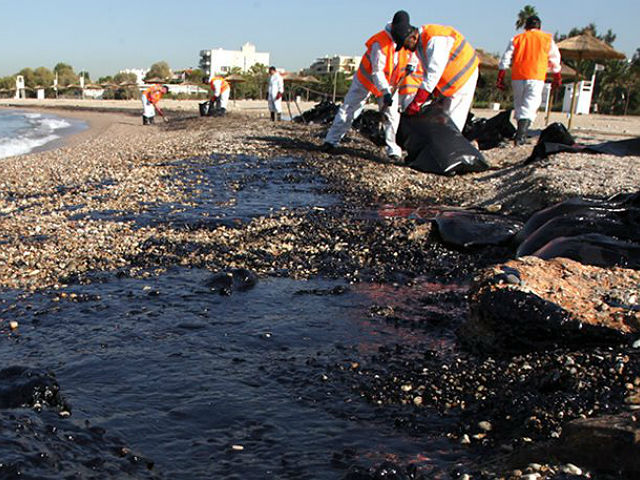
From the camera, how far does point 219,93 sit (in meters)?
22.5

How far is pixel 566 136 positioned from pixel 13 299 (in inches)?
311

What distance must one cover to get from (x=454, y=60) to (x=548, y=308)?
6710 mm

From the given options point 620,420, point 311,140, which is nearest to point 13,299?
point 620,420

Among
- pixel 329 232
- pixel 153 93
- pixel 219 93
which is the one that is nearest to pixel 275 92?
pixel 219 93

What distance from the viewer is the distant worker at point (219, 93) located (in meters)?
21.8

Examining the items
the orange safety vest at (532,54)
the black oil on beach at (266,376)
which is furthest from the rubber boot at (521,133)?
the black oil on beach at (266,376)

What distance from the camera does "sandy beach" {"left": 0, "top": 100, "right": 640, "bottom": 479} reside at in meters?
2.51

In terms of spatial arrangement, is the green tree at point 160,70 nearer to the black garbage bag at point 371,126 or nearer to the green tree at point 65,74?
the green tree at point 65,74

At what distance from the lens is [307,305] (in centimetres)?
349

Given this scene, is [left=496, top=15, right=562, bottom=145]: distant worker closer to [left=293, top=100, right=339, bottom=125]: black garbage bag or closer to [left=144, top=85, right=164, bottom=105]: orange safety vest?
[left=293, top=100, right=339, bottom=125]: black garbage bag

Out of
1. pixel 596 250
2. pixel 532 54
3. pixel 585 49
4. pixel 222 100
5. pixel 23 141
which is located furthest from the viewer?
pixel 222 100

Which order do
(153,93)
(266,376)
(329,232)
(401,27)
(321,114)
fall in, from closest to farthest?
(266,376) < (329,232) < (401,27) < (321,114) < (153,93)

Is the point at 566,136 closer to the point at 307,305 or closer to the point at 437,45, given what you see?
the point at 437,45

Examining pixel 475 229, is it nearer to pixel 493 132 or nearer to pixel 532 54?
pixel 532 54
